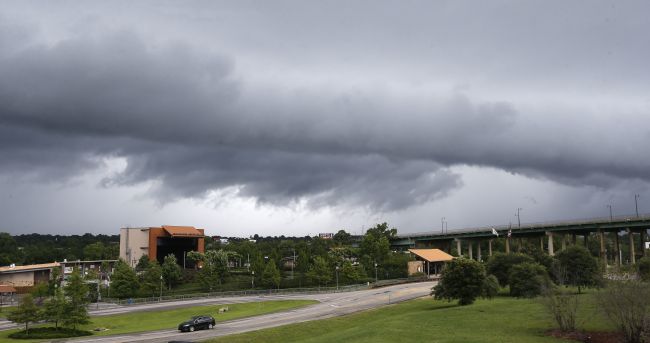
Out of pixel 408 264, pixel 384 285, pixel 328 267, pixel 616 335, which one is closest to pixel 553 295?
pixel 616 335

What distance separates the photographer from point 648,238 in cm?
17412

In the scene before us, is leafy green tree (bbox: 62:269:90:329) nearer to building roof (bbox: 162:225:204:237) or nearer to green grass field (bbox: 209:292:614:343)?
green grass field (bbox: 209:292:614:343)

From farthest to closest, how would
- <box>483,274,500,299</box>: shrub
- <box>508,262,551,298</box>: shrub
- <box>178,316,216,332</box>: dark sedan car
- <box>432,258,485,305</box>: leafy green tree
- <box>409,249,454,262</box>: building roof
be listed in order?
<box>409,249,454,262</box>: building roof
<box>508,262,551,298</box>: shrub
<box>483,274,500,299</box>: shrub
<box>432,258,485,305</box>: leafy green tree
<box>178,316,216,332</box>: dark sedan car

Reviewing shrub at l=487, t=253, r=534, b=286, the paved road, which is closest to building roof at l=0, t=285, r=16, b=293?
the paved road

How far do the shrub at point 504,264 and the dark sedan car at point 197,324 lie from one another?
46835mm

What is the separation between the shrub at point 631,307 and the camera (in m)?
35.7

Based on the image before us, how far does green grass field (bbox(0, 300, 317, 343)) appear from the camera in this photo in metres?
72.4

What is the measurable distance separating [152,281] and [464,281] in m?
79.4

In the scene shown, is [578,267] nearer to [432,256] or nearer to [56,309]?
[56,309]

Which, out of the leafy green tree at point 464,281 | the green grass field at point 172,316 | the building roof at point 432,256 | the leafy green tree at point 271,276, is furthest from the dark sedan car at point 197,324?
the building roof at point 432,256

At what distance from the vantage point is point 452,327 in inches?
1800

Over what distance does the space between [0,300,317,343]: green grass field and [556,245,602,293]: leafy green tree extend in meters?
39.8

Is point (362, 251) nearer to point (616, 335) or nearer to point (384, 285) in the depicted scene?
point (384, 285)

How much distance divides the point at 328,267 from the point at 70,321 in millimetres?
71329
